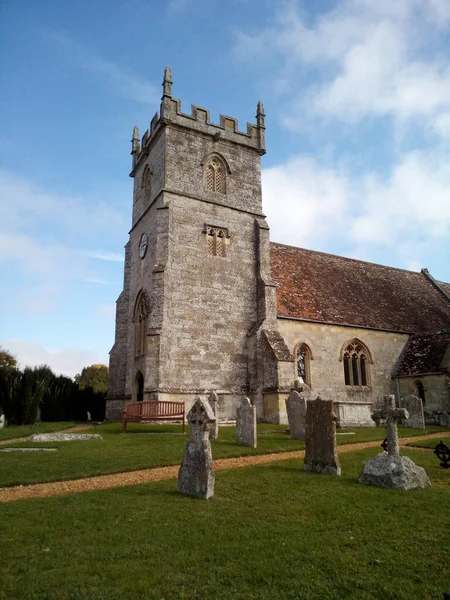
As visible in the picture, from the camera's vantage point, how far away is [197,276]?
65.6ft

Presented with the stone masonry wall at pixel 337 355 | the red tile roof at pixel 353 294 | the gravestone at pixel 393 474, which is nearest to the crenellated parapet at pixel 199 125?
the red tile roof at pixel 353 294

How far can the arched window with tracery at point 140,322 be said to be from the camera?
2122 centimetres

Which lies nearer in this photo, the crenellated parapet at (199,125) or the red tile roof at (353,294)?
the crenellated parapet at (199,125)

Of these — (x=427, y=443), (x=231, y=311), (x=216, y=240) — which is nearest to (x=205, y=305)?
(x=231, y=311)

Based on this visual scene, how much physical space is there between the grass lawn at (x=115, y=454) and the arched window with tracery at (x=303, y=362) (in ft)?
21.7

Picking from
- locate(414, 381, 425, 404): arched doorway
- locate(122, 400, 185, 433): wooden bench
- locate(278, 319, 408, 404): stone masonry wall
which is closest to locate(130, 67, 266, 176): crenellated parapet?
locate(278, 319, 408, 404): stone masonry wall

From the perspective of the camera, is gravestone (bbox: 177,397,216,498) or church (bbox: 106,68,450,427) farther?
church (bbox: 106,68,450,427)

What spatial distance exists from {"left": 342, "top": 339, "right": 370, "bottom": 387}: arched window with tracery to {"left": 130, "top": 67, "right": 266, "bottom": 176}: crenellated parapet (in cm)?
1136

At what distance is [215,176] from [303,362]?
400 inches

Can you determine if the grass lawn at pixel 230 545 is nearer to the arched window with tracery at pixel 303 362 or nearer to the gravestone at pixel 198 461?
the gravestone at pixel 198 461

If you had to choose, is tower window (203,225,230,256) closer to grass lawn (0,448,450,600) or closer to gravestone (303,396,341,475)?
gravestone (303,396,341,475)

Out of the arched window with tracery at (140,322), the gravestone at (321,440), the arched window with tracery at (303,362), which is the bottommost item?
the gravestone at (321,440)

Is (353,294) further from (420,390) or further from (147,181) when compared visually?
(147,181)

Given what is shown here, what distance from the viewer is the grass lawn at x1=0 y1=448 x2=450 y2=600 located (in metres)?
3.80
